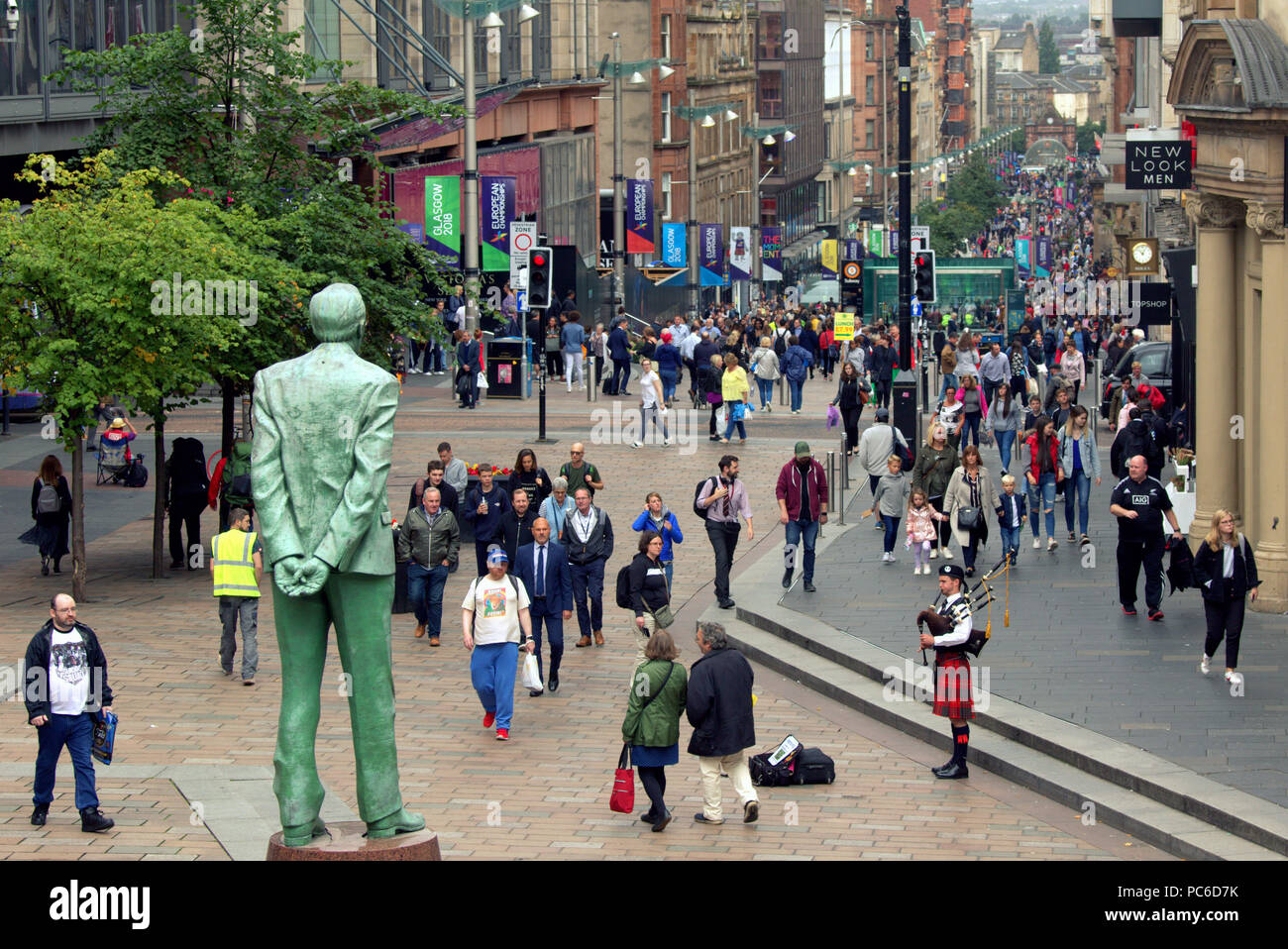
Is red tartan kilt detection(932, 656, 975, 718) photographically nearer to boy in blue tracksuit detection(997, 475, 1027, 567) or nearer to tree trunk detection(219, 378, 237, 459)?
boy in blue tracksuit detection(997, 475, 1027, 567)

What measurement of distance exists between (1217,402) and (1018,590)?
321 cm

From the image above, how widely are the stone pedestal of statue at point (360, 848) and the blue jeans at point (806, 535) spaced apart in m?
11.1

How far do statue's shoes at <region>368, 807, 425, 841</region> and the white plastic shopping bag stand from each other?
6.44m

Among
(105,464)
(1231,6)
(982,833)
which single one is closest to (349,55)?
(105,464)

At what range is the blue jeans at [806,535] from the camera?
1973 centimetres

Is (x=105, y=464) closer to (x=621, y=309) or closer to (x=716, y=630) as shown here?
(x=716, y=630)

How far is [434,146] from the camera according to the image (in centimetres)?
5147

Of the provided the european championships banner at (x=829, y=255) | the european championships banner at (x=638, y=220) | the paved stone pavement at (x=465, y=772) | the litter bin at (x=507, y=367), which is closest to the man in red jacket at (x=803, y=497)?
the paved stone pavement at (x=465, y=772)

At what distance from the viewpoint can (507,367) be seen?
127ft

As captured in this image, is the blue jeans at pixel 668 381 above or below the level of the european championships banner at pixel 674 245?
below

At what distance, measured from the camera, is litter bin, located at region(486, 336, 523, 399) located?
38.7 meters

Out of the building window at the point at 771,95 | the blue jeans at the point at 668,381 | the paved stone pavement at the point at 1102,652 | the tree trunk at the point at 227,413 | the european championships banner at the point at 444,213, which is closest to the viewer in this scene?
the paved stone pavement at the point at 1102,652

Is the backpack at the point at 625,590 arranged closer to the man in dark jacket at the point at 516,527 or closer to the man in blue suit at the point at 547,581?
the man in blue suit at the point at 547,581

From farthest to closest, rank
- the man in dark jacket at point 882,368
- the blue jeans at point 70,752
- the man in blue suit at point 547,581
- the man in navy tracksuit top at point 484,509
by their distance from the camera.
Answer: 1. the man in dark jacket at point 882,368
2. the man in navy tracksuit top at point 484,509
3. the man in blue suit at point 547,581
4. the blue jeans at point 70,752
